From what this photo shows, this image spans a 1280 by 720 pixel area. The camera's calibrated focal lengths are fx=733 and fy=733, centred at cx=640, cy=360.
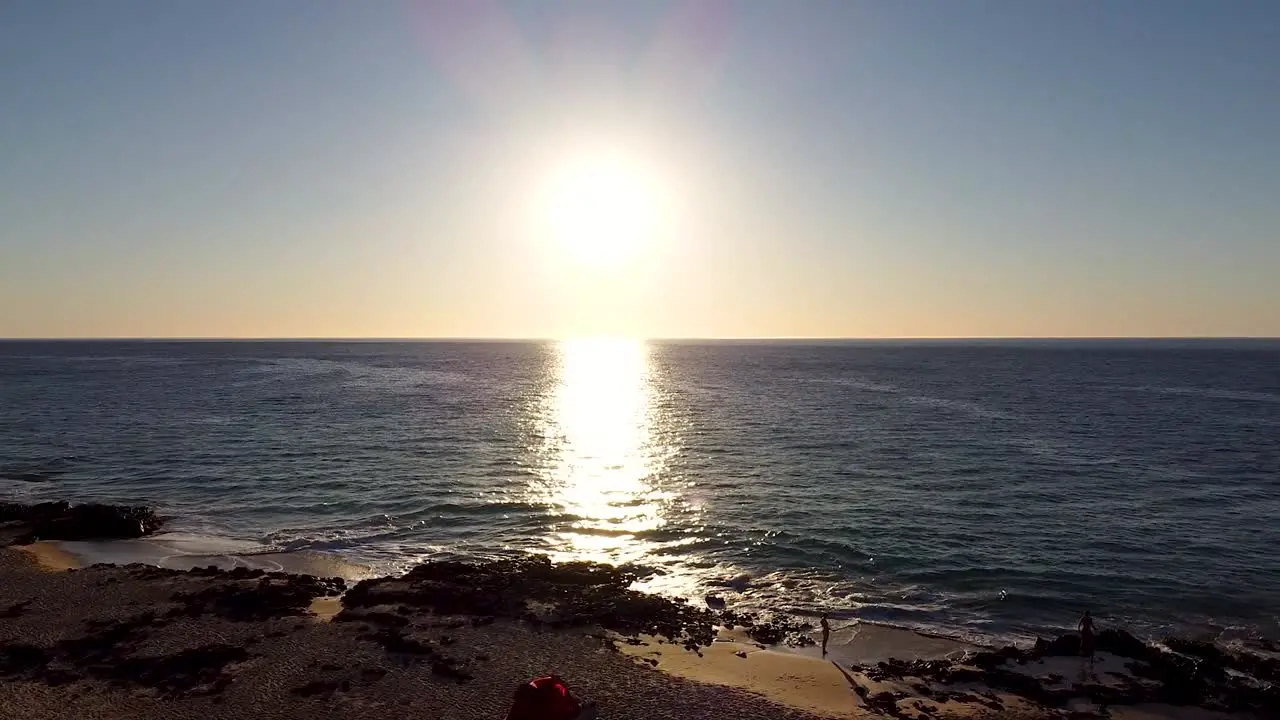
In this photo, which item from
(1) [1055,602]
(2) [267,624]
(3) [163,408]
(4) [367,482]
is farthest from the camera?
(3) [163,408]

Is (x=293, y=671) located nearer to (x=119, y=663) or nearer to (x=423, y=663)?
(x=423, y=663)

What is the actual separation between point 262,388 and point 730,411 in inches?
3333

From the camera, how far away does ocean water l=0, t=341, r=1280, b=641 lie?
3275 centimetres

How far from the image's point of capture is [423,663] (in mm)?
24031

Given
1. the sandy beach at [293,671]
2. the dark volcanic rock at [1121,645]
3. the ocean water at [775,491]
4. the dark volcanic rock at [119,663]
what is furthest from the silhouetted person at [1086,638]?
the dark volcanic rock at [119,663]

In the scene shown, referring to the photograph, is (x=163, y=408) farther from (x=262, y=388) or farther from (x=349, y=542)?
(x=349, y=542)

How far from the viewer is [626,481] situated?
5584cm

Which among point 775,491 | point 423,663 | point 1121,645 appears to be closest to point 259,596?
point 423,663

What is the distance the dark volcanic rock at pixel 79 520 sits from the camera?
39000 millimetres

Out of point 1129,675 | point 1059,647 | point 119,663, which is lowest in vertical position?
point 1129,675

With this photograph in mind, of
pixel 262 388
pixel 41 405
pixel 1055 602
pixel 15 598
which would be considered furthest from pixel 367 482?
pixel 262 388

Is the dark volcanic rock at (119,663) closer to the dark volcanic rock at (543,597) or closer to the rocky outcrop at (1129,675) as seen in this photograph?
the dark volcanic rock at (543,597)

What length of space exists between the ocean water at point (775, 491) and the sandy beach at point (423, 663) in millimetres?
4522

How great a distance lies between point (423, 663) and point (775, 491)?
31.9m
